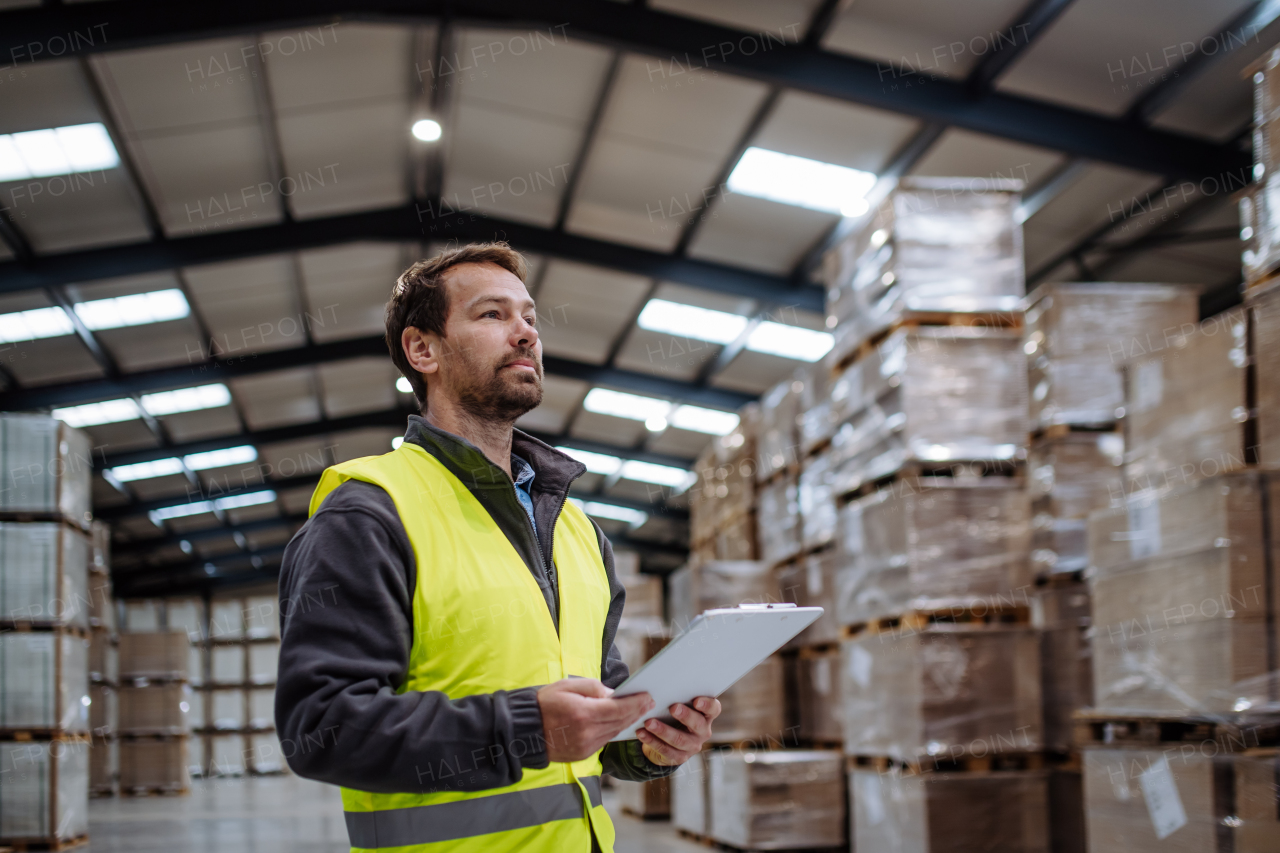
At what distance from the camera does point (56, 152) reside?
867 cm

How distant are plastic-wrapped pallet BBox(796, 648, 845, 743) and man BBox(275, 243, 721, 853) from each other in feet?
18.1

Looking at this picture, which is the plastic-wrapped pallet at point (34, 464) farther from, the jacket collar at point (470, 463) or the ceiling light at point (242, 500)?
the ceiling light at point (242, 500)

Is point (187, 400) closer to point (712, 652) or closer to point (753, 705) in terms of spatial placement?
point (753, 705)

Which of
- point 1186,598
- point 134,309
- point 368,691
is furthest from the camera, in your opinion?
point 134,309

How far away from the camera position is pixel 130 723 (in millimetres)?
16938

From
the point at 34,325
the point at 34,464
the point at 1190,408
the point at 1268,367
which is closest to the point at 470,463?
the point at 1268,367

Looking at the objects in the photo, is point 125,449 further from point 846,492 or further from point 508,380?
point 508,380

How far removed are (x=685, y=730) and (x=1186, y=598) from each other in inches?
120

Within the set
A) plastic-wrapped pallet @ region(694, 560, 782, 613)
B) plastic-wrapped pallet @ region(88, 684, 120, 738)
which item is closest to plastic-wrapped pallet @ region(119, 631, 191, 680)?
plastic-wrapped pallet @ region(88, 684, 120, 738)

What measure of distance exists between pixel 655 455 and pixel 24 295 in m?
9.98

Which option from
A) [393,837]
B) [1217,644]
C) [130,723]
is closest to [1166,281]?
[1217,644]

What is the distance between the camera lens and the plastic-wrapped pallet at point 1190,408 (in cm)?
417

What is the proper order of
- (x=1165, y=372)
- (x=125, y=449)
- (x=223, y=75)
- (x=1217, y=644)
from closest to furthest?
(x=1217, y=644), (x=1165, y=372), (x=223, y=75), (x=125, y=449)

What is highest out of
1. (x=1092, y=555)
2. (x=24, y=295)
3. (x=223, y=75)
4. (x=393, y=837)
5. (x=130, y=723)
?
(x=223, y=75)
